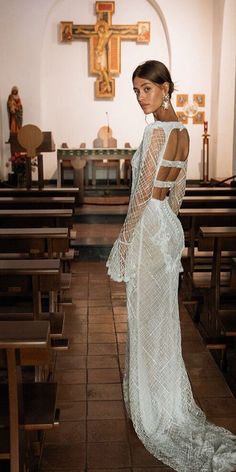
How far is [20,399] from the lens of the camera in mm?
2049

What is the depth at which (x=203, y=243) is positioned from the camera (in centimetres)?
382

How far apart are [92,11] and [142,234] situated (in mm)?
10165

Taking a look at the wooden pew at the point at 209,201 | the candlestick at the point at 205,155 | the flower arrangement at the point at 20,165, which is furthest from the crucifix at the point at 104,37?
the wooden pew at the point at 209,201

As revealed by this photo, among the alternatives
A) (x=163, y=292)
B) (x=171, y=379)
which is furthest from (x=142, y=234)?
(x=171, y=379)

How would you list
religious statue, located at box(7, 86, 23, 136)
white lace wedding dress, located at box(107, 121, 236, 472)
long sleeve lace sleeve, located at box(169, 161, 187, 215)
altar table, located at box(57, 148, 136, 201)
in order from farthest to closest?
religious statue, located at box(7, 86, 23, 136) → altar table, located at box(57, 148, 136, 201) → long sleeve lace sleeve, located at box(169, 161, 187, 215) → white lace wedding dress, located at box(107, 121, 236, 472)

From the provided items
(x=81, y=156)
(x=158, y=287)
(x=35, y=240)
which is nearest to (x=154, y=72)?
(x=158, y=287)

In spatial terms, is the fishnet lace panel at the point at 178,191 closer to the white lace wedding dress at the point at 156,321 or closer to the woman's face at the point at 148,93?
the white lace wedding dress at the point at 156,321

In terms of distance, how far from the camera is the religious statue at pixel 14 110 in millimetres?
11242

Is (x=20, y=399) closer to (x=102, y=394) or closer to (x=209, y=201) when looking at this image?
(x=102, y=394)

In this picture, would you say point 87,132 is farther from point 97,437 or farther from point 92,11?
point 97,437

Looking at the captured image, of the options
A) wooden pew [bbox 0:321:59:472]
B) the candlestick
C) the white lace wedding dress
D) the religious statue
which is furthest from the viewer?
the candlestick

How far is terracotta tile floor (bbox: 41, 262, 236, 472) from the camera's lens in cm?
261

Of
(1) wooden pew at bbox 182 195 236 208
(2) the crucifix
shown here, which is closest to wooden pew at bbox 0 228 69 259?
(1) wooden pew at bbox 182 195 236 208

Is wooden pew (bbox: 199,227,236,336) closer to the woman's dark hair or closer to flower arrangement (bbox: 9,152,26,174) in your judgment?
the woman's dark hair
